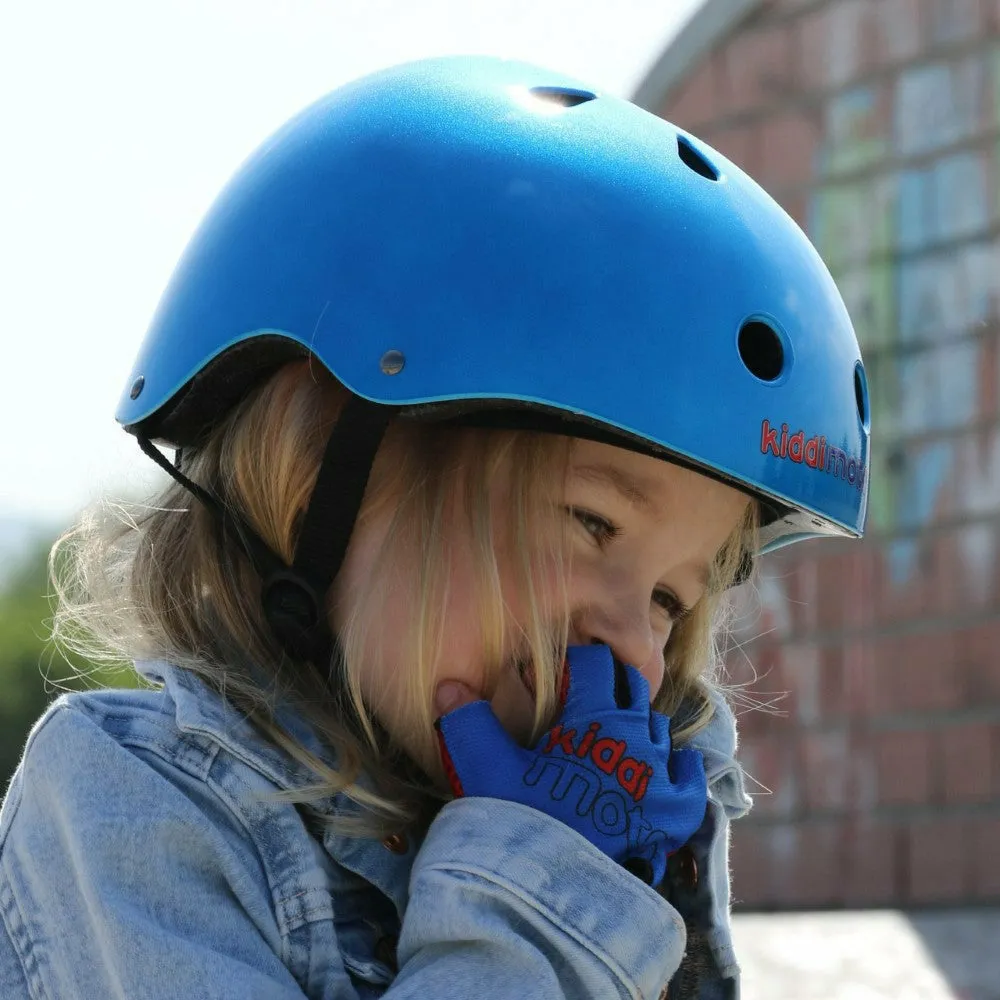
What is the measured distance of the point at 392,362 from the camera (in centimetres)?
173

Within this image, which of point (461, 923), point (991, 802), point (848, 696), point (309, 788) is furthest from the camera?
point (848, 696)

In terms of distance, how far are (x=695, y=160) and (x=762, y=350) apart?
289 millimetres

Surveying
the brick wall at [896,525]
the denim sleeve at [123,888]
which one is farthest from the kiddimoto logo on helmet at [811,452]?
the brick wall at [896,525]

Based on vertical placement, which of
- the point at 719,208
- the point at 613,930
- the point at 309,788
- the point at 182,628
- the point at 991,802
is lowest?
the point at 991,802

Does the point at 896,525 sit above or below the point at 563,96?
below

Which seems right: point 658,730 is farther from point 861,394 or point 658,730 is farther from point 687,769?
point 861,394

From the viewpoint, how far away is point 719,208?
192cm

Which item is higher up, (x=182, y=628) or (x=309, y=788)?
(x=182, y=628)

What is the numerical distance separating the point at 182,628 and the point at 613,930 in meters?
0.64

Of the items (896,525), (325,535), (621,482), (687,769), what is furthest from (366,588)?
(896,525)

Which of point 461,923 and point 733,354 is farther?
point 733,354

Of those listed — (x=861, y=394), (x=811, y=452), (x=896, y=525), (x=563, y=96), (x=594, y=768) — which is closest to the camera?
(x=594, y=768)

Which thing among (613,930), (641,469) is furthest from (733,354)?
(613,930)

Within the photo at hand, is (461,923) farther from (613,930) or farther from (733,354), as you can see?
(733,354)
